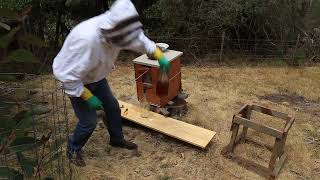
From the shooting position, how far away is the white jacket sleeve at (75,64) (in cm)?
292

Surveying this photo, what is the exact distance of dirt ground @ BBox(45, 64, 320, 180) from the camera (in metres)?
3.63

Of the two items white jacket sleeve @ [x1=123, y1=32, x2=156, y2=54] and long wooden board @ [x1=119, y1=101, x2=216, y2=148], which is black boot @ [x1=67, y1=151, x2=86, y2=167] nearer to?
long wooden board @ [x1=119, y1=101, x2=216, y2=148]

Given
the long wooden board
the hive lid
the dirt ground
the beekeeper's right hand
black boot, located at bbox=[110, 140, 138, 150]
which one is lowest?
the dirt ground

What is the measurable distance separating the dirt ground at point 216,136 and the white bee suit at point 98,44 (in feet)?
3.02

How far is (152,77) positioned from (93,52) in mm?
1381

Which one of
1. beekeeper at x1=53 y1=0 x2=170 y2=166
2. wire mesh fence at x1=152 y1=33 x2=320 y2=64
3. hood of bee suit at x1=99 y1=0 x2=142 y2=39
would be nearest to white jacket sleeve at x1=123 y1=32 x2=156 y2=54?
beekeeper at x1=53 y1=0 x2=170 y2=166

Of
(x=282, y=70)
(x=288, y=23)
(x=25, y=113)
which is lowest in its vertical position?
(x=282, y=70)

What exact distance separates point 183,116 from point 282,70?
2.40 m

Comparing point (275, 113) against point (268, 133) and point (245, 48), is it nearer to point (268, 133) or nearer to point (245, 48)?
point (268, 133)

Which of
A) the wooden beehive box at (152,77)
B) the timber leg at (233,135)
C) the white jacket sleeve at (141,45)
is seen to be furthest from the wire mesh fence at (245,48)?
the white jacket sleeve at (141,45)

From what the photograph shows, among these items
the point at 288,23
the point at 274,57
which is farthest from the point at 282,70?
the point at 288,23

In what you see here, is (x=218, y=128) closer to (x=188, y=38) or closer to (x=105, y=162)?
(x=105, y=162)

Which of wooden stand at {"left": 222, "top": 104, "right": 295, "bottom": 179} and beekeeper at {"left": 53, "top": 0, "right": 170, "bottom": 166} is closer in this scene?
beekeeper at {"left": 53, "top": 0, "right": 170, "bottom": 166}

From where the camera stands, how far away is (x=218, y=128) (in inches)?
172
